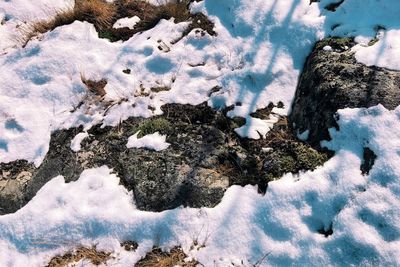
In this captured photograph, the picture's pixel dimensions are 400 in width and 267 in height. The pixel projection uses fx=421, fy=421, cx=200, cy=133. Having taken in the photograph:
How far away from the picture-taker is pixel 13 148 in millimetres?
5180

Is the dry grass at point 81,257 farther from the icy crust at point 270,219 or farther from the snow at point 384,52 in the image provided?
the snow at point 384,52

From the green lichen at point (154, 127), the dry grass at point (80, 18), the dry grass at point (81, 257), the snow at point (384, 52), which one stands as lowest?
the dry grass at point (81, 257)

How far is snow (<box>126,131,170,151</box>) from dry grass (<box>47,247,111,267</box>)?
123cm

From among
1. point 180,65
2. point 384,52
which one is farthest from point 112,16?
point 384,52

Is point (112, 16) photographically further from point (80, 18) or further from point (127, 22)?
point (80, 18)

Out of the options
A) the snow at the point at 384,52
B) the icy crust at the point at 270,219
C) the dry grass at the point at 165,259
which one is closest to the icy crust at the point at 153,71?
the snow at the point at 384,52

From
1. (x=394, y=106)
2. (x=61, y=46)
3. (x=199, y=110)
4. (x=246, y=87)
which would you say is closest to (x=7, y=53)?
(x=61, y=46)

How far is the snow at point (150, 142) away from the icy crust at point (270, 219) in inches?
19.1

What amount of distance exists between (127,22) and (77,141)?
7.53 feet

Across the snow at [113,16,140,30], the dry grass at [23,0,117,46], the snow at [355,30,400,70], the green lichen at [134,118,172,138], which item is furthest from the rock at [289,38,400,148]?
the dry grass at [23,0,117,46]

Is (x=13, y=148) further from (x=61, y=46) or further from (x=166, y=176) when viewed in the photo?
(x=166, y=176)

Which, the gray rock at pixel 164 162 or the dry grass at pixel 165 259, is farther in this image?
the gray rock at pixel 164 162

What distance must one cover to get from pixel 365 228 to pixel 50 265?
3041 mm

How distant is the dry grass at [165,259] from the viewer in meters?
3.97
